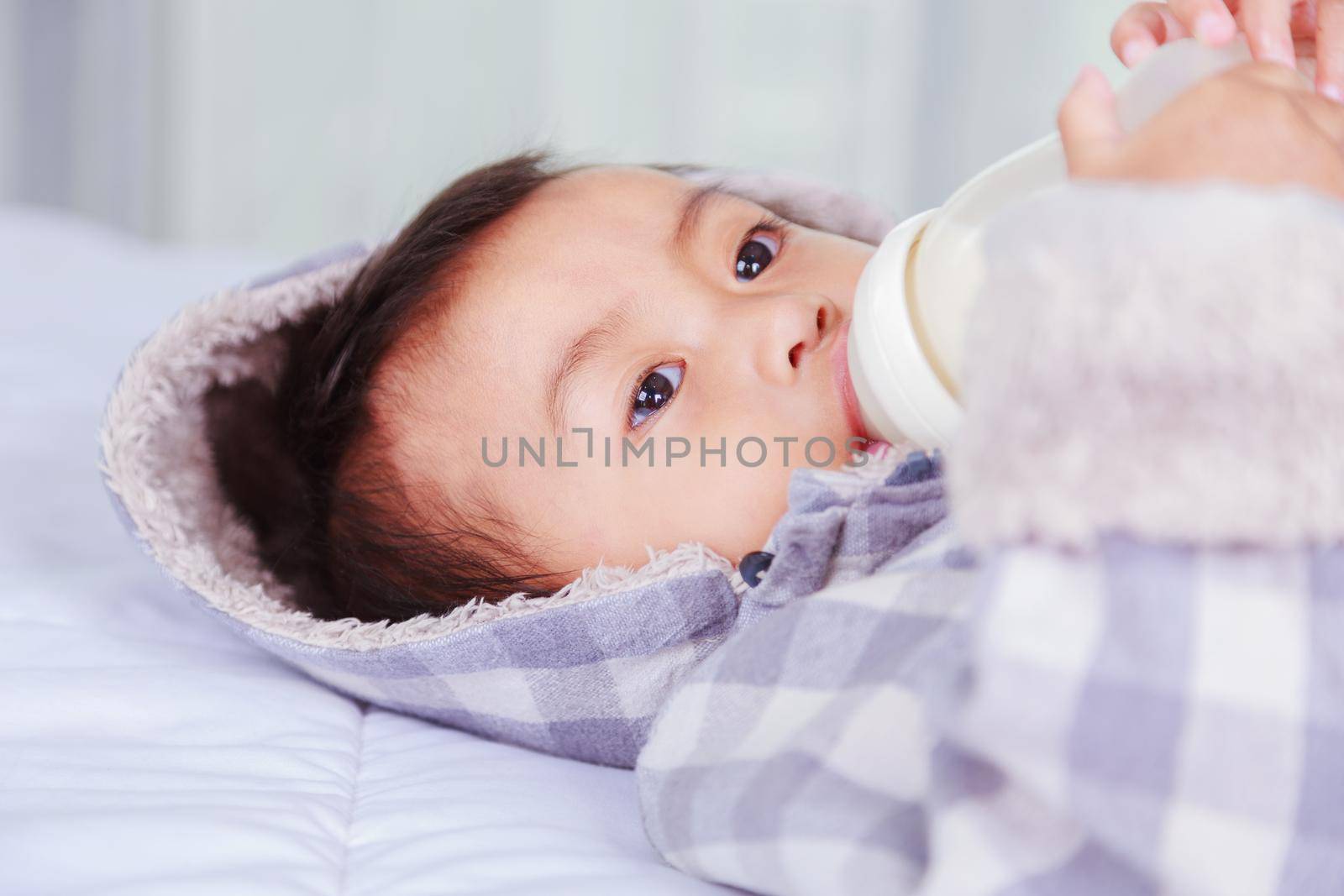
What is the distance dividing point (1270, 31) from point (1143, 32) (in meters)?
0.11

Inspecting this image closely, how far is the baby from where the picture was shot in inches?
31.3

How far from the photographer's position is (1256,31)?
0.69 meters

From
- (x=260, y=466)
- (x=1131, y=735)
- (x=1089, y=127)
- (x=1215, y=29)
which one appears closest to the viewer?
(x=1131, y=735)

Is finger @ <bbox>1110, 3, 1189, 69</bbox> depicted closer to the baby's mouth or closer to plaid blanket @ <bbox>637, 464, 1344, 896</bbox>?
the baby's mouth

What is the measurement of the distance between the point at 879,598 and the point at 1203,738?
193mm

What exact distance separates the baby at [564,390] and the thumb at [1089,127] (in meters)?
0.18

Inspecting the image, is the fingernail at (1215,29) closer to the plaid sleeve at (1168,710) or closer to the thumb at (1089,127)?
the thumb at (1089,127)

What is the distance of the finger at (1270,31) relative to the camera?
681 millimetres

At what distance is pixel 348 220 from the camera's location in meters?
2.90

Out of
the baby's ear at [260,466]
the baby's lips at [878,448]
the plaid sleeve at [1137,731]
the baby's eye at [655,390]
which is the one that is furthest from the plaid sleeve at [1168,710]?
the baby's ear at [260,466]

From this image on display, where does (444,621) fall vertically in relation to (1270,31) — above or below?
below

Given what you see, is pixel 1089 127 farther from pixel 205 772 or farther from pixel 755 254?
pixel 205 772

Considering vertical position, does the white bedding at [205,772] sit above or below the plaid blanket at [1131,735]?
below

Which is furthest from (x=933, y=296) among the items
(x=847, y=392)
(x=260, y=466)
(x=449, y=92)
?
(x=449, y=92)
